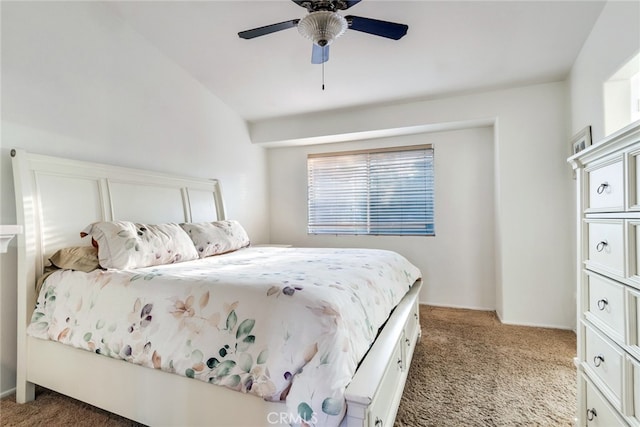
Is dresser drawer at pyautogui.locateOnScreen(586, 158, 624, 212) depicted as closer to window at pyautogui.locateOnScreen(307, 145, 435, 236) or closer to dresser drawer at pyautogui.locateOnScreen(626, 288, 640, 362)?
dresser drawer at pyautogui.locateOnScreen(626, 288, 640, 362)

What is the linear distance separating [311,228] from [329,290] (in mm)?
3072

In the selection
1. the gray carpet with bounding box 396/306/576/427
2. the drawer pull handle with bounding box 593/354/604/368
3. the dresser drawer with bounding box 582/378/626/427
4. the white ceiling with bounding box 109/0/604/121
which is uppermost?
the white ceiling with bounding box 109/0/604/121

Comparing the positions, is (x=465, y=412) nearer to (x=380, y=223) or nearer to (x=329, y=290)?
(x=329, y=290)

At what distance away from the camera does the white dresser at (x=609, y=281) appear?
3.23ft

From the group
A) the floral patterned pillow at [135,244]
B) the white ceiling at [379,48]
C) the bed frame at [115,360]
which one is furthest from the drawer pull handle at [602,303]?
the floral patterned pillow at [135,244]

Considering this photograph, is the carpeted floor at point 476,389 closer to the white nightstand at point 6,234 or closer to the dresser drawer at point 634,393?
the dresser drawer at point 634,393

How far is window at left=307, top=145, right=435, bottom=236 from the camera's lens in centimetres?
378

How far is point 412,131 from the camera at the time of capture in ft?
12.0

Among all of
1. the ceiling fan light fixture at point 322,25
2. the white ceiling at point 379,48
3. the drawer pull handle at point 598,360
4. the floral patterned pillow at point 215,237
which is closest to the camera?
the drawer pull handle at point 598,360

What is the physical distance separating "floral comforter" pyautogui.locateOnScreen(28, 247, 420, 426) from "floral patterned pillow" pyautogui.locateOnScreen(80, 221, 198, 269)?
154 mm

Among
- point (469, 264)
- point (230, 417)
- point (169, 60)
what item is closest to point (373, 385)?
point (230, 417)

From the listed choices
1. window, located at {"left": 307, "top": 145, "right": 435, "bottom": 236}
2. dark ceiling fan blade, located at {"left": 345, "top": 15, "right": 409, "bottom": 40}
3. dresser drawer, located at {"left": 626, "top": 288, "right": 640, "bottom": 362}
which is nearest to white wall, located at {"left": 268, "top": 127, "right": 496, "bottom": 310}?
window, located at {"left": 307, "top": 145, "right": 435, "bottom": 236}

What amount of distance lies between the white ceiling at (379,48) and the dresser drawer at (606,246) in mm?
1701

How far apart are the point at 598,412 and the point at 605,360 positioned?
0.23 meters
